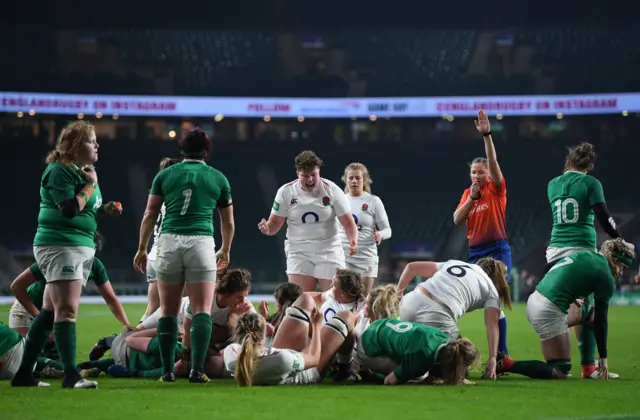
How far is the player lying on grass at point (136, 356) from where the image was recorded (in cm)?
819

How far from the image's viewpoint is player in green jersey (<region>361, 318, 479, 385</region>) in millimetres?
7238

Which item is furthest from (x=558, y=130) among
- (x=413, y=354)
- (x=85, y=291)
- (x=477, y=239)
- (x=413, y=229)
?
(x=413, y=354)

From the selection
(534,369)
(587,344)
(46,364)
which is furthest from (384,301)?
(46,364)

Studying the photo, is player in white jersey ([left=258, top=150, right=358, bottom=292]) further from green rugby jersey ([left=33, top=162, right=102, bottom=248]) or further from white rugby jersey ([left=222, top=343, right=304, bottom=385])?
green rugby jersey ([left=33, top=162, right=102, bottom=248])

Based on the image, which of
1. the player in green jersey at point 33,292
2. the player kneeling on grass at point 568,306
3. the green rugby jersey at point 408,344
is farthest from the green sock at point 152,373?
the player kneeling on grass at point 568,306

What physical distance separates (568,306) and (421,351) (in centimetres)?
171

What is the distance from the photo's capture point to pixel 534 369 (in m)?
8.06

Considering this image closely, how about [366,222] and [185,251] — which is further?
[366,222]

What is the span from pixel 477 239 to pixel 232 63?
29.7 meters

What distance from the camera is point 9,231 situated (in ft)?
110

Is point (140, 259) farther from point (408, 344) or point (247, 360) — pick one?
point (408, 344)

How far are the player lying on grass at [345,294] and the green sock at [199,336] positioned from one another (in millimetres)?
1046

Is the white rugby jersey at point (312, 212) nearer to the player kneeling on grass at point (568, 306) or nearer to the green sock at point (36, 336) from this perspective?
the player kneeling on grass at point (568, 306)

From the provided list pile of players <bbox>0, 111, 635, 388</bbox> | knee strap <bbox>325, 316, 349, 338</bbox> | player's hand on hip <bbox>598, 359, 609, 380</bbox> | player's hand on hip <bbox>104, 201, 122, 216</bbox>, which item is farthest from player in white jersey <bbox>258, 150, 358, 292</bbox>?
player's hand on hip <bbox>598, 359, 609, 380</bbox>
